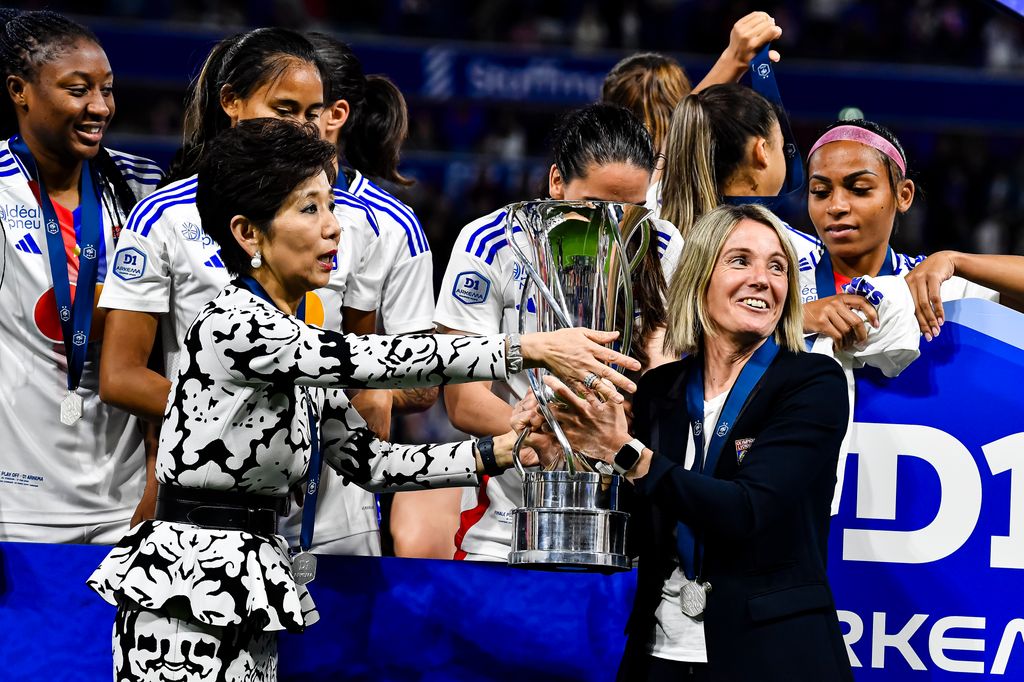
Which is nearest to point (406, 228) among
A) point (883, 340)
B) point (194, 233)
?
point (194, 233)

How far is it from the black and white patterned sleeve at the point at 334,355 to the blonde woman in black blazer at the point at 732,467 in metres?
0.18

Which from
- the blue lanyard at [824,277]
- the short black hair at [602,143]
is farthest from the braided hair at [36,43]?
the blue lanyard at [824,277]

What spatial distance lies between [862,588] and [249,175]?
1580mm

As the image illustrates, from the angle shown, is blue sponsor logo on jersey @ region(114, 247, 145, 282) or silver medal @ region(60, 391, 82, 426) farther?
silver medal @ region(60, 391, 82, 426)

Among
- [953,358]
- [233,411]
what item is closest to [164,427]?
[233,411]

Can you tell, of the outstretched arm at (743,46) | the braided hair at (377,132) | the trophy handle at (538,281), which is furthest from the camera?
the braided hair at (377,132)

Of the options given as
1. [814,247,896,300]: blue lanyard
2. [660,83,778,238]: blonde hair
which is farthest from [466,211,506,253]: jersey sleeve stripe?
[814,247,896,300]: blue lanyard

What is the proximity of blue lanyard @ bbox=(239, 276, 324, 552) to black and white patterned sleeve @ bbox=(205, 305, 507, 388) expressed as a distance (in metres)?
0.09

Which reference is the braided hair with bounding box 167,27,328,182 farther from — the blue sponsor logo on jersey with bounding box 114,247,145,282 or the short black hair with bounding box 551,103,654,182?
the short black hair with bounding box 551,103,654,182

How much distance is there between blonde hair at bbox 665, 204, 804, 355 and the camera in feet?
8.01

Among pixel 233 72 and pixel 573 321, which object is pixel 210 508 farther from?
pixel 233 72

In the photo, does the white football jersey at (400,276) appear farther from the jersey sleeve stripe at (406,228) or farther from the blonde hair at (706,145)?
the blonde hair at (706,145)

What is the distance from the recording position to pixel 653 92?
3.66 meters

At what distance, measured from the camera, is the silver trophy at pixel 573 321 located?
230cm
